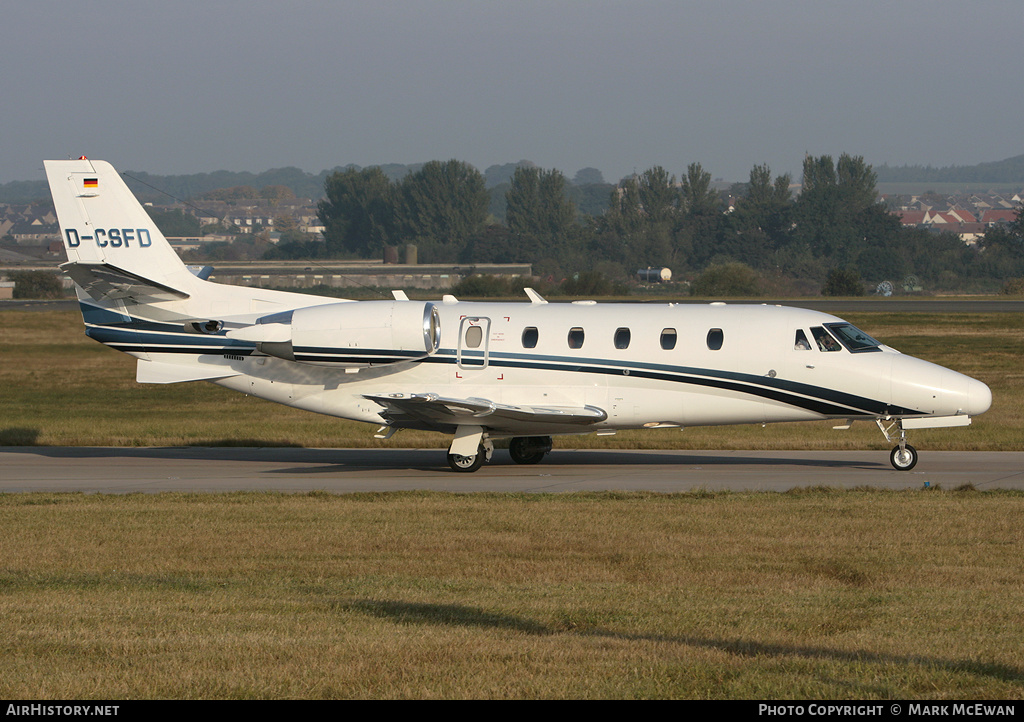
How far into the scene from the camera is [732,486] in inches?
801

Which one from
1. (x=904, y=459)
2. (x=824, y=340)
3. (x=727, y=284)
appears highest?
(x=824, y=340)

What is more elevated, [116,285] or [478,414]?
[116,285]

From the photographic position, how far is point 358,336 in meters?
22.4

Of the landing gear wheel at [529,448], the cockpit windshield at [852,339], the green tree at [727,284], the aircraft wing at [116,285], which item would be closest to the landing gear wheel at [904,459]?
the cockpit windshield at [852,339]

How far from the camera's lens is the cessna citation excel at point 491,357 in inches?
859

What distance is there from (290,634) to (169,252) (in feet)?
54.7

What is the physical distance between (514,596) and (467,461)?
1172 centimetres

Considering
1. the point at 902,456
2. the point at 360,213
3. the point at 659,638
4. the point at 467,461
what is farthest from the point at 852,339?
the point at 360,213

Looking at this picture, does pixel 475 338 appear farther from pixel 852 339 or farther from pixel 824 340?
pixel 852 339

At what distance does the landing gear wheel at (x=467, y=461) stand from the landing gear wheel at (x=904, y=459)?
7.92m

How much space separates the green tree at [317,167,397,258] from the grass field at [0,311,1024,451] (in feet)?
329

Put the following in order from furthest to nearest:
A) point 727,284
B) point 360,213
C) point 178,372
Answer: point 360,213 < point 727,284 < point 178,372

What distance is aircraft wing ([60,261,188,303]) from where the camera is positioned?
885 inches
